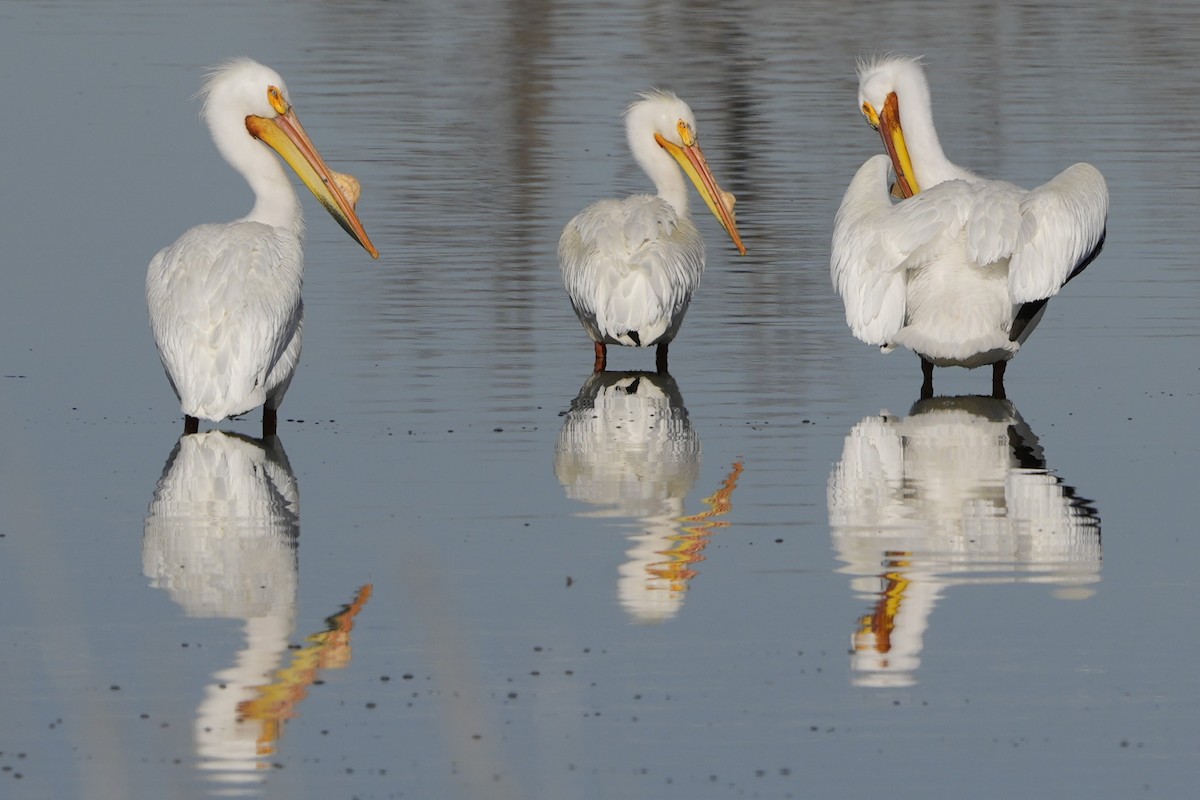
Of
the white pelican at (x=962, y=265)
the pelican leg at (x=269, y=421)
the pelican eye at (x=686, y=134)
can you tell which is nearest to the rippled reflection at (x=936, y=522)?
the white pelican at (x=962, y=265)

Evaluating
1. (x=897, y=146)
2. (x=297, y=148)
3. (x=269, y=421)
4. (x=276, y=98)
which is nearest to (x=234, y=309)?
(x=269, y=421)

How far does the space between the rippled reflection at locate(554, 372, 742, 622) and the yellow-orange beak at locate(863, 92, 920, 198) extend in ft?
5.14

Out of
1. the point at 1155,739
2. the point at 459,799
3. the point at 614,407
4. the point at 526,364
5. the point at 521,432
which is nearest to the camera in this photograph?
the point at 459,799

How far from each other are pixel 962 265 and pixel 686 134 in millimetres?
2738

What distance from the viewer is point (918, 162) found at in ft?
35.2

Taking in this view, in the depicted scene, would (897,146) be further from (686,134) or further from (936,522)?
(936,522)

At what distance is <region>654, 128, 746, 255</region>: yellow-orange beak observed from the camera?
37.6 feet

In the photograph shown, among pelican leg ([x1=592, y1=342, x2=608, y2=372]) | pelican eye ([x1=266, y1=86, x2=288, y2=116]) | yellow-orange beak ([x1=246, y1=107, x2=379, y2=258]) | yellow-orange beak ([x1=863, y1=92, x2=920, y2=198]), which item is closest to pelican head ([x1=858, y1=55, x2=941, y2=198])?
yellow-orange beak ([x1=863, y1=92, x2=920, y2=198])

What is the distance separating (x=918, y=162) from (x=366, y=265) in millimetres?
2890

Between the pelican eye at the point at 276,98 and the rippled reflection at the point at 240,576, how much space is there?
1751 mm

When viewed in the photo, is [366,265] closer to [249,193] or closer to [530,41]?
[249,193]

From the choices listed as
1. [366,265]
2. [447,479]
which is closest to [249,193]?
[366,265]

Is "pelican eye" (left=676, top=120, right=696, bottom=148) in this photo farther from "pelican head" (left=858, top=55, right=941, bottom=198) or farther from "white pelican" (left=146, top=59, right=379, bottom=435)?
"white pelican" (left=146, top=59, right=379, bottom=435)

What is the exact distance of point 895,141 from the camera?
10.8 meters
